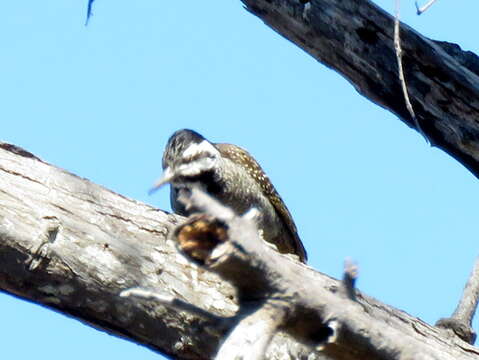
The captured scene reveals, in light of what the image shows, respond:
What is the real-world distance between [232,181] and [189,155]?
48 cm

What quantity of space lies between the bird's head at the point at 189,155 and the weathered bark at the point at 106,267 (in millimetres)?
2598

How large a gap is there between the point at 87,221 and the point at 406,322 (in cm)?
116

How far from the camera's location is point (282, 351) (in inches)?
155

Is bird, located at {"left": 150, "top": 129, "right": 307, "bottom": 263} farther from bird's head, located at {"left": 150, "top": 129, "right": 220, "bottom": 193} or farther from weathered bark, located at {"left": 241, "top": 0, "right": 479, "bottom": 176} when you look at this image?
weathered bark, located at {"left": 241, "top": 0, "right": 479, "bottom": 176}

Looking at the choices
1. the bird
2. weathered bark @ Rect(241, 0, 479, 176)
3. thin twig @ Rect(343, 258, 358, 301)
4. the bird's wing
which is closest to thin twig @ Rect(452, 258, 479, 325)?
weathered bark @ Rect(241, 0, 479, 176)

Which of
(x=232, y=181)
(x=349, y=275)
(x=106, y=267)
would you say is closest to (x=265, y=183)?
(x=232, y=181)

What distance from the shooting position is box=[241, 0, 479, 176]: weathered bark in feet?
13.9

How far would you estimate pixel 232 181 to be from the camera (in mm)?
7324

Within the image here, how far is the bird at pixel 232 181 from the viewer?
6.87 meters

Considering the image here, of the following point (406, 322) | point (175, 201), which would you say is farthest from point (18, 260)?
point (175, 201)

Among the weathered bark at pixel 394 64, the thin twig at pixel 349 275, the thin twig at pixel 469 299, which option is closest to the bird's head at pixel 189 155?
the weathered bark at pixel 394 64

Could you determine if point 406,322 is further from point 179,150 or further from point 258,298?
point 179,150

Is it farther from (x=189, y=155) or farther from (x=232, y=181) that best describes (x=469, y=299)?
(x=232, y=181)

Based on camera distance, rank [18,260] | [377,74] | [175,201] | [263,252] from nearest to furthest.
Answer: [263,252] → [18,260] → [377,74] → [175,201]
